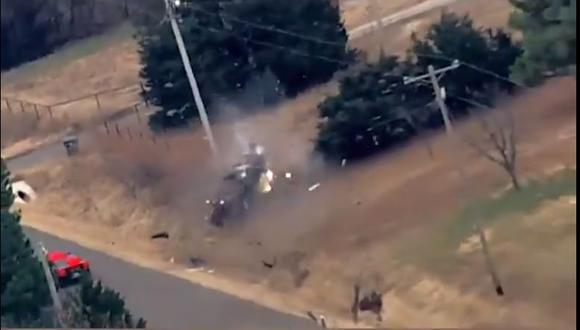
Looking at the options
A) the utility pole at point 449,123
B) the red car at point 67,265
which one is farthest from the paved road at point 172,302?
the utility pole at point 449,123

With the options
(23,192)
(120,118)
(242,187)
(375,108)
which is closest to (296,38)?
(375,108)

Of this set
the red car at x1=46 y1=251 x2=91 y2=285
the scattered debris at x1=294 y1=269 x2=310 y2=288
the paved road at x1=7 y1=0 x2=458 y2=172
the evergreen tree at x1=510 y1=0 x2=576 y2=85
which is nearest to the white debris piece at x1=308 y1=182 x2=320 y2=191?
the scattered debris at x1=294 y1=269 x2=310 y2=288

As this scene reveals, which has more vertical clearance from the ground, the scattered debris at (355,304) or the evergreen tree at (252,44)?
the evergreen tree at (252,44)

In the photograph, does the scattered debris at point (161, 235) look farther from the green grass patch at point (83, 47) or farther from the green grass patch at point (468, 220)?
the green grass patch at point (468, 220)

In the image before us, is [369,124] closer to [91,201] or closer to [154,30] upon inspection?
[154,30]

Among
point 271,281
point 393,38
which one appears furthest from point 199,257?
point 393,38

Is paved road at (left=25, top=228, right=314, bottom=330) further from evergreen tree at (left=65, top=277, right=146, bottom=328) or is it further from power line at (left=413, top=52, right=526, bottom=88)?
power line at (left=413, top=52, right=526, bottom=88)
